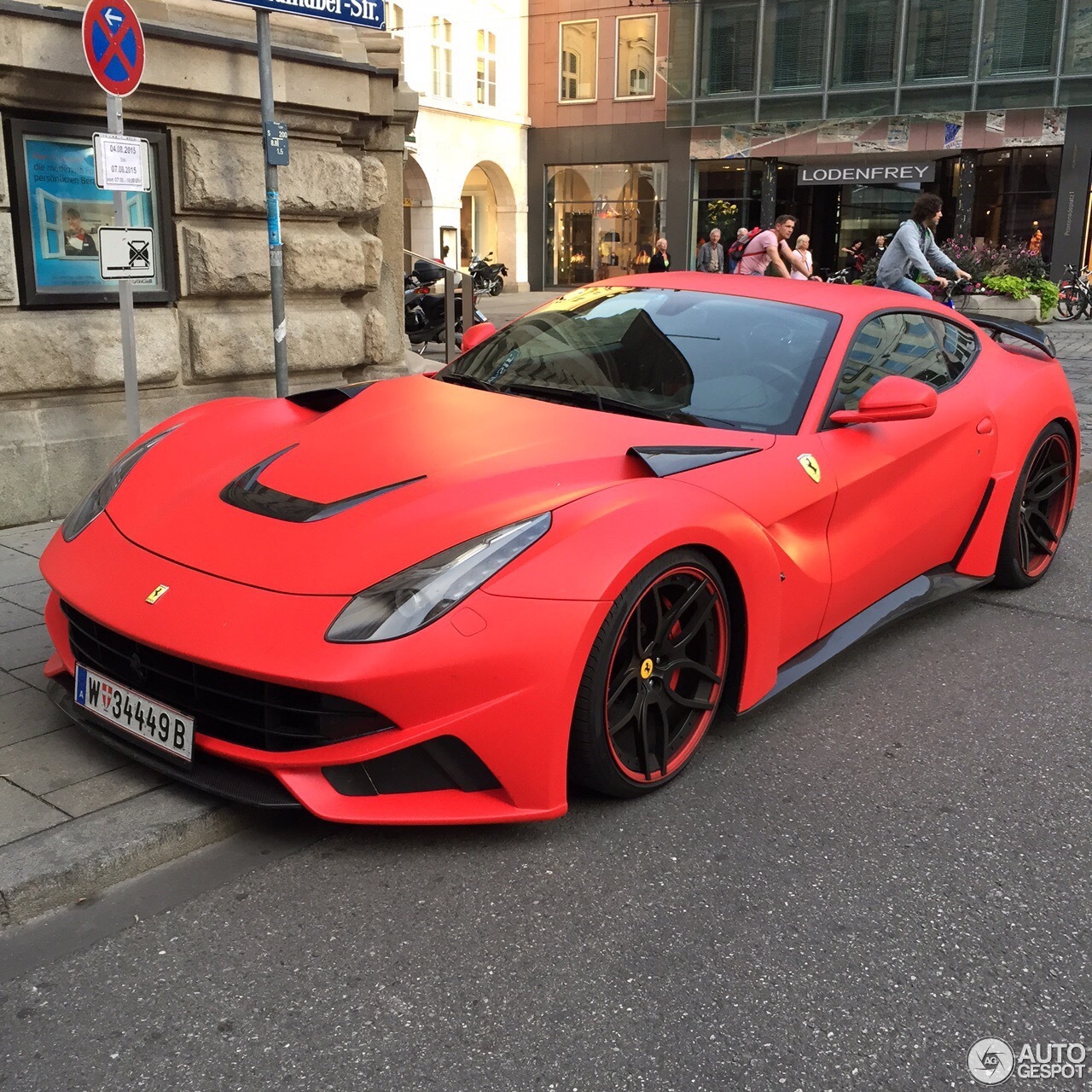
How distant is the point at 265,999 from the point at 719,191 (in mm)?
32237

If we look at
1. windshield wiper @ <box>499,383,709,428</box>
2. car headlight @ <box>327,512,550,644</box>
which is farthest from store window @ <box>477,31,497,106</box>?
car headlight @ <box>327,512,550,644</box>

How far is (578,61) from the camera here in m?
33.8

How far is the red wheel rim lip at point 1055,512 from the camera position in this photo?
514 cm

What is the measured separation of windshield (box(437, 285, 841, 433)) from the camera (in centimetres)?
370

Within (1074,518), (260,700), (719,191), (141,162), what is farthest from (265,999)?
(719,191)

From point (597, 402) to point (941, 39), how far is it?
1153 inches

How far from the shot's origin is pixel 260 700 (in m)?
2.67

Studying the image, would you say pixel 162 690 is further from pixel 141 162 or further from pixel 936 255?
pixel 936 255

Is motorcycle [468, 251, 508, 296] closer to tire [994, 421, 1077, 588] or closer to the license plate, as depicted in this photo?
tire [994, 421, 1077, 588]

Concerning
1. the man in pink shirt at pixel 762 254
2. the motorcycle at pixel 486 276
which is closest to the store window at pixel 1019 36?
the motorcycle at pixel 486 276

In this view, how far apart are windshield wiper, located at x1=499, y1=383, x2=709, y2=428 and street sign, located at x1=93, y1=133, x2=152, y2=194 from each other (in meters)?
2.49

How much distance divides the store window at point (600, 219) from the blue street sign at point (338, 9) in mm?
27442

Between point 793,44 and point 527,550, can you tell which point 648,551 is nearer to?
point 527,550

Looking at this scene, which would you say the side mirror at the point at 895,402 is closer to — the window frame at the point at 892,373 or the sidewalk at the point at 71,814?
the window frame at the point at 892,373
